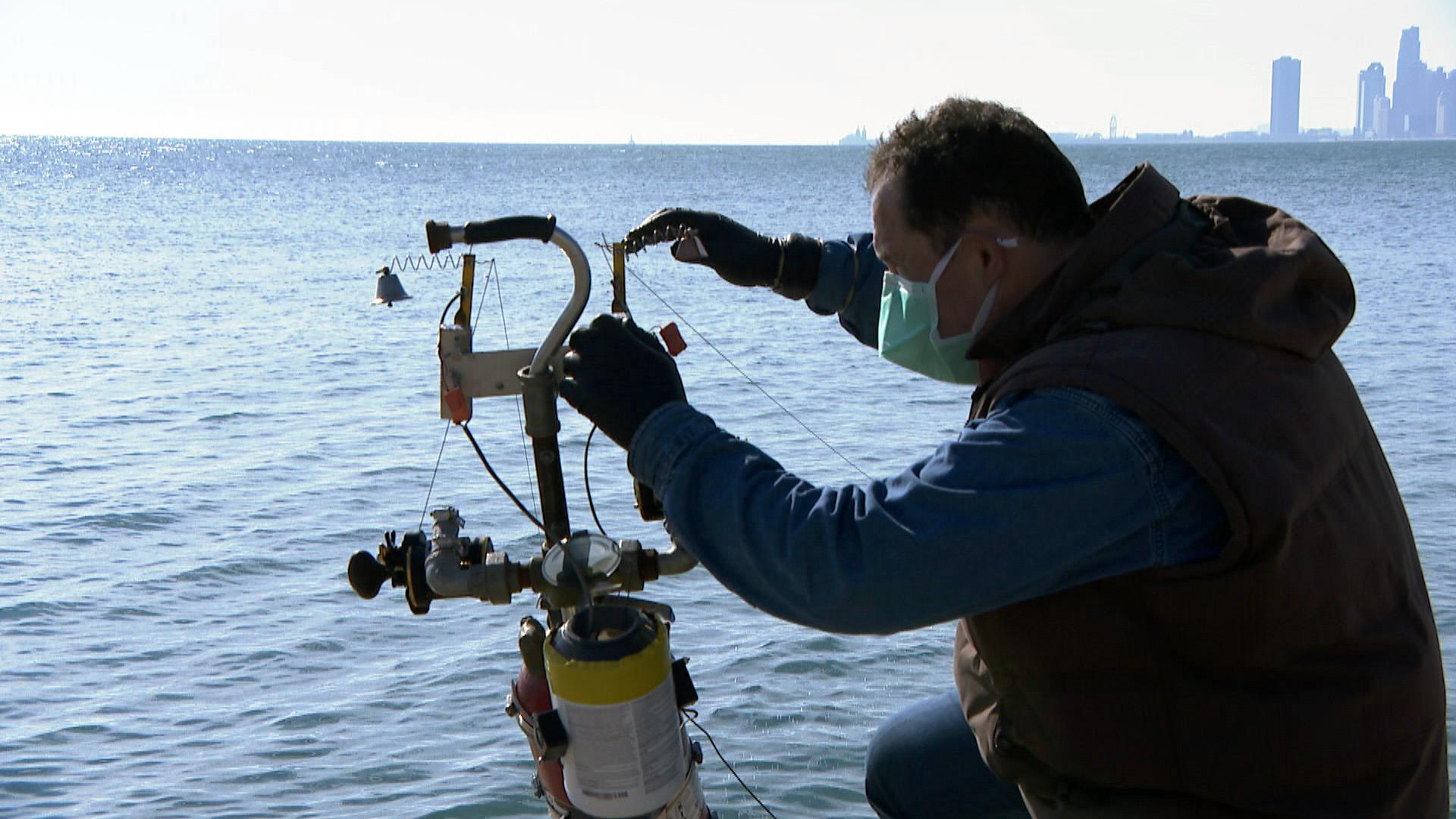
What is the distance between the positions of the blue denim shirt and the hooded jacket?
0.15ft

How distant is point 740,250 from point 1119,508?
158cm

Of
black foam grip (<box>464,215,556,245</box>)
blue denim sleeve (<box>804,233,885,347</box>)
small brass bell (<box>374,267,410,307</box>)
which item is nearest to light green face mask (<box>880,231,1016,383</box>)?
black foam grip (<box>464,215,556,245</box>)

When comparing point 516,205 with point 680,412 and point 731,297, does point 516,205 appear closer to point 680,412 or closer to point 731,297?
point 731,297

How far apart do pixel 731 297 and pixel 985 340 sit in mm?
17543

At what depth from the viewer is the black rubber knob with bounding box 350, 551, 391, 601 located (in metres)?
2.59

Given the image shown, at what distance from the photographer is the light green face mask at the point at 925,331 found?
233cm

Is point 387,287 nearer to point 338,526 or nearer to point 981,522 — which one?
point 981,522

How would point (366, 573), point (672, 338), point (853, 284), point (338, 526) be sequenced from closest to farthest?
point (366, 573) < point (672, 338) < point (853, 284) < point (338, 526)

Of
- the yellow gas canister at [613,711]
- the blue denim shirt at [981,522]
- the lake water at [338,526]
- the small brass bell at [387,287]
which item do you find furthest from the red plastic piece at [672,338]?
the lake water at [338,526]

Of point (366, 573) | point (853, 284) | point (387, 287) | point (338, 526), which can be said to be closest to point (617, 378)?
point (366, 573)

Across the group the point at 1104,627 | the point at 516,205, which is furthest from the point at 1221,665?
the point at 516,205

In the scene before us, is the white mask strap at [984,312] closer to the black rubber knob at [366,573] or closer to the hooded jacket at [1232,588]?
the hooded jacket at [1232,588]

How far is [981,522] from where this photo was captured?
1913 mm

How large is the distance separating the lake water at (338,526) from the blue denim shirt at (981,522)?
3.02 metres
